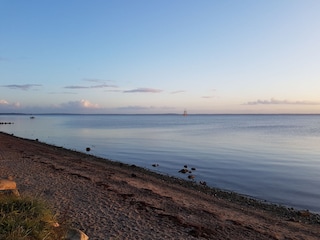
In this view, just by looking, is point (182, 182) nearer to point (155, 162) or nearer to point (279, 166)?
point (155, 162)

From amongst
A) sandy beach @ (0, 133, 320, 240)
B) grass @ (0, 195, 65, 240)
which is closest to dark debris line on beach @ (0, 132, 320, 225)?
sandy beach @ (0, 133, 320, 240)

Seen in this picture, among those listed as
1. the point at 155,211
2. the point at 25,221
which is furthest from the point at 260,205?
the point at 25,221

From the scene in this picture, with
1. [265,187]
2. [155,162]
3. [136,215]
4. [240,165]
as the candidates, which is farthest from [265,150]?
[136,215]

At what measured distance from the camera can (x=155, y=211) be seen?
1109 cm

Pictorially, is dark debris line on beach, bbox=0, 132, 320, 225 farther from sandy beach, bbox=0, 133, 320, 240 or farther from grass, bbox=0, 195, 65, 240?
grass, bbox=0, 195, 65, 240

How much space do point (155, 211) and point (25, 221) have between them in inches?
221

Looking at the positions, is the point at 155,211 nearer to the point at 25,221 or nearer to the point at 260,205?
the point at 25,221

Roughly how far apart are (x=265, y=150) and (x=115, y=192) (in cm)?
2811

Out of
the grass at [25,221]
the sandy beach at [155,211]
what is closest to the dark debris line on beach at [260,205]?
the sandy beach at [155,211]

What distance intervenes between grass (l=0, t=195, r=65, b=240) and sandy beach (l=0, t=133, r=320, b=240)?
1.20 m

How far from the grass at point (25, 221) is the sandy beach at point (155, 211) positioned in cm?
120

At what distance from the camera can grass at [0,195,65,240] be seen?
5.71m

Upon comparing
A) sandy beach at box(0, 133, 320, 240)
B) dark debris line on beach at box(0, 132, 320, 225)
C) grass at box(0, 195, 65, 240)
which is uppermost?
grass at box(0, 195, 65, 240)

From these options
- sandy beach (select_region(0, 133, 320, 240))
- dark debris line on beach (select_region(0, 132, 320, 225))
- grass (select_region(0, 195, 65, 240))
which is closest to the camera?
grass (select_region(0, 195, 65, 240))
